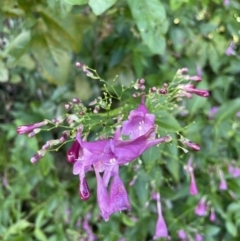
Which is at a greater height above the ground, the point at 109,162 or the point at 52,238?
the point at 109,162

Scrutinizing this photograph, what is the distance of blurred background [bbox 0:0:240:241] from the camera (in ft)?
4.02

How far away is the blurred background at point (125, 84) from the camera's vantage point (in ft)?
4.02

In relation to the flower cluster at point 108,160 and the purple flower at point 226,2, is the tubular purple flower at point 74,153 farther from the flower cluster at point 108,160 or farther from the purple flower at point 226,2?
the purple flower at point 226,2

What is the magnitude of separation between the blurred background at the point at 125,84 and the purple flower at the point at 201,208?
0.02 m

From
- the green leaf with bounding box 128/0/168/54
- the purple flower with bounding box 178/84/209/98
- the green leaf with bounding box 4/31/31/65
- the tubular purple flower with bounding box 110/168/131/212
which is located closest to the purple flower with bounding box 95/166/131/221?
the tubular purple flower with bounding box 110/168/131/212

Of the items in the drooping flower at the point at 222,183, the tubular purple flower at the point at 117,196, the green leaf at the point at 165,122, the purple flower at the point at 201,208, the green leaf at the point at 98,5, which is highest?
the green leaf at the point at 98,5

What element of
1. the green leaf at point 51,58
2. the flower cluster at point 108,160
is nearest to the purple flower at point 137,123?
the flower cluster at point 108,160

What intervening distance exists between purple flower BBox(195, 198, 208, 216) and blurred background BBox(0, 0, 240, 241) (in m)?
0.02

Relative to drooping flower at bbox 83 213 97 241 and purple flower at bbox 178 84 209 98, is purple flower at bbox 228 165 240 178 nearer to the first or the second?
drooping flower at bbox 83 213 97 241

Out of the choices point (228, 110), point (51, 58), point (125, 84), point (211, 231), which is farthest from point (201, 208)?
point (51, 58)

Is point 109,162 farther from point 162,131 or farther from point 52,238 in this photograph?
point 52,238

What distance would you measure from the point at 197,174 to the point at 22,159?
469mm

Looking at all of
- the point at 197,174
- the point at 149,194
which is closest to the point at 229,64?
the point at 197,174

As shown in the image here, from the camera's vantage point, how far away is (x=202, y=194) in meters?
1.32
